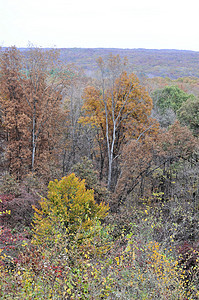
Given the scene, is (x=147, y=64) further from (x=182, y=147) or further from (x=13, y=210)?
(x=13, y=210)

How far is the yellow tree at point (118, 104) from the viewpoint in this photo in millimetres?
16984

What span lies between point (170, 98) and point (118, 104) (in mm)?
13278

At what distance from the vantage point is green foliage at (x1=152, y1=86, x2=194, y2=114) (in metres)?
27.8

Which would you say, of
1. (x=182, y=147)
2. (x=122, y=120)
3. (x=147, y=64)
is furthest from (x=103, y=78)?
(x=147, y=64)

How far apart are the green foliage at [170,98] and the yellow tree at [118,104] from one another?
10.8m

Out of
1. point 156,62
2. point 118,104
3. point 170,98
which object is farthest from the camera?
point 156,62

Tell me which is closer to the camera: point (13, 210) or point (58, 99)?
point (13, 210)

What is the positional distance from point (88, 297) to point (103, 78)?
1579 centimetres

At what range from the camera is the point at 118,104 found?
17656 mm

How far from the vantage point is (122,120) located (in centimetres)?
1784

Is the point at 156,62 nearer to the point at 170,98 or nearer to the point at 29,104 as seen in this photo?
the point at 170,98

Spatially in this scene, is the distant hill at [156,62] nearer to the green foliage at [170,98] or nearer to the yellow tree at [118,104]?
the green foliage at [170,98]

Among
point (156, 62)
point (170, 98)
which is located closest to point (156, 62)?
point (156, 62)

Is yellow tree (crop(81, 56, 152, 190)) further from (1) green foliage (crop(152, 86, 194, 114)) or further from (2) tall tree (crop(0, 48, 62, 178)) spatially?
(1) green foliage (crop(152, 86, 194, 114))
